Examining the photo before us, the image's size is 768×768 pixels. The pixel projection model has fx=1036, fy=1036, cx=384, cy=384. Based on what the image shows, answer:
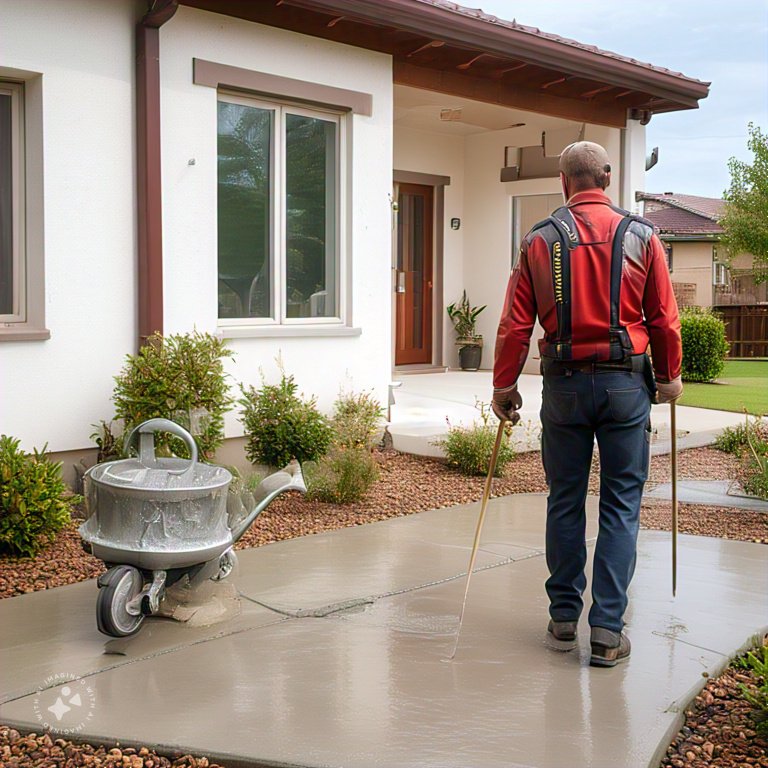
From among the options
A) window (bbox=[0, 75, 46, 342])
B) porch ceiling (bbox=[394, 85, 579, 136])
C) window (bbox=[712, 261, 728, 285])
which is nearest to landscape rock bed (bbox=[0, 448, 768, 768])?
window (bbox=[0, 75, 46, 342])

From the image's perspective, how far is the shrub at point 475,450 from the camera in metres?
8.21

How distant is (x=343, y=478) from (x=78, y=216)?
102 inches

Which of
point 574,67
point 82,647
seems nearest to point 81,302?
point 82,647

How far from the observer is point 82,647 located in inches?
169

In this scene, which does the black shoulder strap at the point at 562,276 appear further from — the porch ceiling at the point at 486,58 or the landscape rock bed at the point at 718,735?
the porch ceiling at the point at 486,58

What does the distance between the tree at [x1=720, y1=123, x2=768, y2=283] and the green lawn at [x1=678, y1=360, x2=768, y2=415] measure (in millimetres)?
8225

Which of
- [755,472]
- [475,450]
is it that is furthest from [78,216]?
[755,472]

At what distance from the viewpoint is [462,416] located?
10414mm

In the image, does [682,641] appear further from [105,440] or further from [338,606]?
[105,440]

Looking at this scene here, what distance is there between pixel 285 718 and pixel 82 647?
1.17 m

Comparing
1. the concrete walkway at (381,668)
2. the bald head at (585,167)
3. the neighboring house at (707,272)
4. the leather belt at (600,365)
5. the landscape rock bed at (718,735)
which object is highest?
the neighboring house at (707,272)

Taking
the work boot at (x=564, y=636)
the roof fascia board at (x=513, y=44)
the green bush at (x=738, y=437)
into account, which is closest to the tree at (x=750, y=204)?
the roof fascia board at (x=513, y=44)

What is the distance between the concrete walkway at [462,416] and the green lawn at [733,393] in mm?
585

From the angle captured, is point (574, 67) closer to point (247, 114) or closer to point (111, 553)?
point (247, 114)
